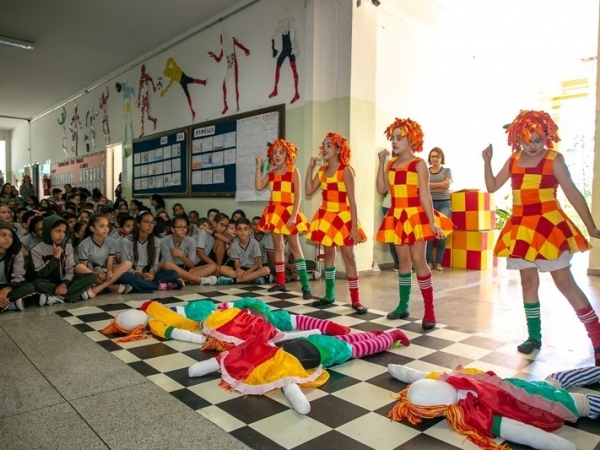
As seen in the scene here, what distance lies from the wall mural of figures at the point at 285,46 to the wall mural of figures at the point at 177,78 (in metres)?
1.69

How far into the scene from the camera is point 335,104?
530cm

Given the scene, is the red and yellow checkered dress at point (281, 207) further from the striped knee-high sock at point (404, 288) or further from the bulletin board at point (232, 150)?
the bulletin board at point (232, 150)

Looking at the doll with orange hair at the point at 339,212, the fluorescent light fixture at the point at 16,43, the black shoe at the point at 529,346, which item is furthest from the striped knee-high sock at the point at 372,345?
the fluorescent light fixture at the point at 16,43

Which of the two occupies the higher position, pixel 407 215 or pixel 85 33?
pixel 85 33

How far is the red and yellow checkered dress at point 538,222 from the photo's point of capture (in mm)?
2479

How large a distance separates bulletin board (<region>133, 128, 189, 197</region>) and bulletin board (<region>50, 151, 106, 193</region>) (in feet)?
6.45

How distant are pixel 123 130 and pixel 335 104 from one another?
5.56m

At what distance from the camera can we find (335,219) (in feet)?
12.2

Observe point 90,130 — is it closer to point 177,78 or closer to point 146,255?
point 177,78

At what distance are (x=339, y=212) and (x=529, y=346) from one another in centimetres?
165

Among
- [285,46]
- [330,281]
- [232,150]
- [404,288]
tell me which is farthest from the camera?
[232,150]

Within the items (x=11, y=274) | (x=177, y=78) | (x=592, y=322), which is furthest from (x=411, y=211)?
(x=177, y=78)

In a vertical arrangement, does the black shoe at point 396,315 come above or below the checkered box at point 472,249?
below

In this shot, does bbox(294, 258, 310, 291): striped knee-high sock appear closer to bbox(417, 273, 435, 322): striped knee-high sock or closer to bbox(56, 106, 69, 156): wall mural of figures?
bbox(417, 273, 435, 322): striped knee-high sock
